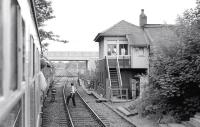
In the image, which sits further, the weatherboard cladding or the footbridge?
Answer: the footbridge

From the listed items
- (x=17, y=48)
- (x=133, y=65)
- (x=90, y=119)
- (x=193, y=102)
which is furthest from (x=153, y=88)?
(x=133, y=65)

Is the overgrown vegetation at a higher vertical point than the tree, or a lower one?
lower

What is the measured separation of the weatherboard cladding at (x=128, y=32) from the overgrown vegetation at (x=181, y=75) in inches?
549

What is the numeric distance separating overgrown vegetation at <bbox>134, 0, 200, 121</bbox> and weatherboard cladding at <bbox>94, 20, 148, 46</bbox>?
13.9 meters

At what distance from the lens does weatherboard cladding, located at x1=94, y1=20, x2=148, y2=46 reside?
27575 millimetres

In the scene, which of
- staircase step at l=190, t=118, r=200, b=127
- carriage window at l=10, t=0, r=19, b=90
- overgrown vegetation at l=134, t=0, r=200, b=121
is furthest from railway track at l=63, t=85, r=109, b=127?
carriage window at l=10, t=0, r=19, b=90

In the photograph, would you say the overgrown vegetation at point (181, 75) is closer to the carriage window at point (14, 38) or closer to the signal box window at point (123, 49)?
the carriage window at point (14, 38)

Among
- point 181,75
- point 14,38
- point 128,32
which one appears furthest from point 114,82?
point 14,38

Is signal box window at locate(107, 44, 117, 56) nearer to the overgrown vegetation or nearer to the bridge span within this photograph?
the overgrown vegetation

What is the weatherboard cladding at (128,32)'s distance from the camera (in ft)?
90.5

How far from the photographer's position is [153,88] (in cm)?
1347

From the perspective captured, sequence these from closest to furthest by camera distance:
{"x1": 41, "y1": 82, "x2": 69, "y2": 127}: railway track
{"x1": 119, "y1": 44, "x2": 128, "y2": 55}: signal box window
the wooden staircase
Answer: {"x1": 41, "y1": 82, "x2": 69, "y2": 127}: railway track → the wooden staircase → {"x1": 119, "y1": 44, "x2": 128, "y2": 55}: signal box window

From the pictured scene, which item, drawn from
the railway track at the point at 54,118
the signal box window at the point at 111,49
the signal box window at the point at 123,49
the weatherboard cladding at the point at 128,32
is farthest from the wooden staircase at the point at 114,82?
the railway track at the point at 54,118

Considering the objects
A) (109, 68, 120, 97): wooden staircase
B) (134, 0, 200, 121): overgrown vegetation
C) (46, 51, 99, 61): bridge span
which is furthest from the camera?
(46, 51, 99, 61): bridge span
